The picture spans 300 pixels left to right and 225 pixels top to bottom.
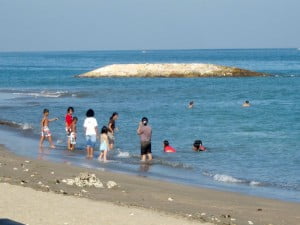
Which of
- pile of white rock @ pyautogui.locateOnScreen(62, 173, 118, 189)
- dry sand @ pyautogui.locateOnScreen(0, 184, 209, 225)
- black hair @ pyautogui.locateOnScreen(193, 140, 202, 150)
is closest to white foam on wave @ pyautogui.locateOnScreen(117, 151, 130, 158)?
black hair @ pyautogui.locateOnScreen(193, 140, 202, 150)

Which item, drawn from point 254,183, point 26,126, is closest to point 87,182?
point 254,183

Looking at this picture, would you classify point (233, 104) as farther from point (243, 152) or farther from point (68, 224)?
point (68, 224)

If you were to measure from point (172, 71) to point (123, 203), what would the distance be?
76.7 meters

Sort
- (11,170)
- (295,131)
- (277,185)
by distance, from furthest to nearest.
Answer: (295,131) → (277,185) → (11,170)

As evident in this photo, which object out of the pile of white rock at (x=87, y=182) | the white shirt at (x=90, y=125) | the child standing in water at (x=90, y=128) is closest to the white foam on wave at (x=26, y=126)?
the child standing in water at (x=90, y=128)

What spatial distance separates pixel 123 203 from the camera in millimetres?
10945

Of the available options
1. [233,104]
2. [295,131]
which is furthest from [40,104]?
[295,131]

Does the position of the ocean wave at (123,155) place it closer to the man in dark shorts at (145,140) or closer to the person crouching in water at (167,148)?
the man in dark shorts at (145,140)

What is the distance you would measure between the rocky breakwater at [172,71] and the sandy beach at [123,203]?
233ft

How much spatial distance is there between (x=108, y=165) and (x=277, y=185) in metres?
4.50

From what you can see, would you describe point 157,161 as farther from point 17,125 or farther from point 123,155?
point 17,125

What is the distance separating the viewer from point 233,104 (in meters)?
44.3

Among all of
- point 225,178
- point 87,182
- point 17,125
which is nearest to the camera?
point 87,182

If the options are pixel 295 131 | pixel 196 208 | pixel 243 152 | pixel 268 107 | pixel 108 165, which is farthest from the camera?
pixel 268 107
